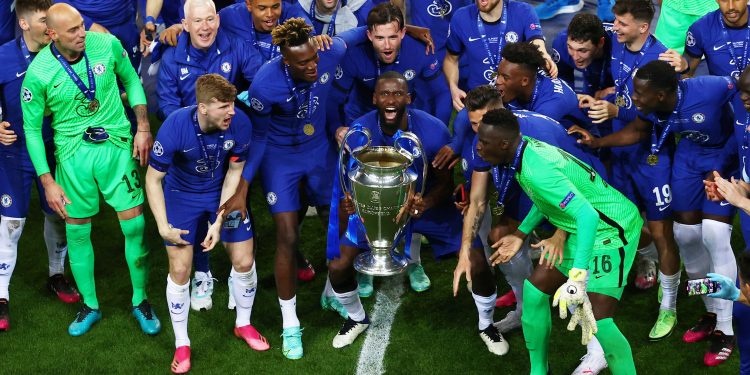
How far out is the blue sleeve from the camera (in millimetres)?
6973

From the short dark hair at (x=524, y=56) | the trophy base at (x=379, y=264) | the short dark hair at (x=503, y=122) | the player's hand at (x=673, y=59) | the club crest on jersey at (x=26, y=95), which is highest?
the short dark hair at (x=503, y=122)

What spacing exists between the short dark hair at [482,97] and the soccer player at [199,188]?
4.42ft

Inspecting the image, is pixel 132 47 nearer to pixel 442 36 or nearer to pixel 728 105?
pixel 442 36

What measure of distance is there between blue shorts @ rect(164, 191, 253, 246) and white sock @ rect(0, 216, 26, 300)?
1.19m

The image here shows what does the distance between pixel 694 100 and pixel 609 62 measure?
89cm

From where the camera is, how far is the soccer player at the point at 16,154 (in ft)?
22.2

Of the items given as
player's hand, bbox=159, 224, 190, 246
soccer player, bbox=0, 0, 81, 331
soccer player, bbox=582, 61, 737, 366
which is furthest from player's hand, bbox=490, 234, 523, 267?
soccer player, bbox=0, 0, 81, 331

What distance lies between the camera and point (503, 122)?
549cm

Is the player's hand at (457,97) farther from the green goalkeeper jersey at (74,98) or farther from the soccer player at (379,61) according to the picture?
the green goalkeeper jersey at (74,98)

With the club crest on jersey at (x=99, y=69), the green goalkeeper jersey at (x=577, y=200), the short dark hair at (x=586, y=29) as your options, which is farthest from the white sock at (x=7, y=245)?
the short dark hair at (x=586, y=29)

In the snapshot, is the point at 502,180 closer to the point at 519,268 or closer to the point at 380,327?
the point at 519,268

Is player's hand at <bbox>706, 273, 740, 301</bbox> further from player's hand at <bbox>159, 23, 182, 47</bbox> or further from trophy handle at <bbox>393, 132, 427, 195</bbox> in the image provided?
player's hand at <bbox>159, 23, 182, 47</bbox>

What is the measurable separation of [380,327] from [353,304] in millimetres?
340

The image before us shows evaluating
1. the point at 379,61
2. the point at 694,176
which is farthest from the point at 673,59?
the point at 379,61
